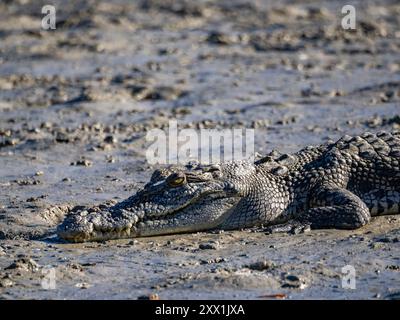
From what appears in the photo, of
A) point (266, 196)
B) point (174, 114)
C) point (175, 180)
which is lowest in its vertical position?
point (266, 196)

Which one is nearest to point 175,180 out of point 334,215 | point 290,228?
point 290,228

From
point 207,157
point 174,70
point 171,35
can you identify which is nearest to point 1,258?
point 207,157

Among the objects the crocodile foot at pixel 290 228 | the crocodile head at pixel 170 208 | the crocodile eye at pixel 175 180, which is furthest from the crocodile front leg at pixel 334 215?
the crocodile eye at pixel 175 180

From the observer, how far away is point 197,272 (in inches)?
283

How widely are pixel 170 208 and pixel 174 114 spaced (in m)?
→ 5.39

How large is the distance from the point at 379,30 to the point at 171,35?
3981 mm

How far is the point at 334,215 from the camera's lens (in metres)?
8.16

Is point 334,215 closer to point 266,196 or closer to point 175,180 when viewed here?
point 266,196

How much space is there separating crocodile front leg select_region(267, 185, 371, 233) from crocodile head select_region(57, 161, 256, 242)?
1.58 feet

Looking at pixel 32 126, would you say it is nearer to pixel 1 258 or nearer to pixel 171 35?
pixel 1 258

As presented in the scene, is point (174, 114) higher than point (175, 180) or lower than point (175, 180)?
higher

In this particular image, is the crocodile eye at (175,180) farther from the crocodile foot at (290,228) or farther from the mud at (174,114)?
the crocodile foot at (290,228)

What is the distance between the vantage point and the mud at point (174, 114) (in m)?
7.13

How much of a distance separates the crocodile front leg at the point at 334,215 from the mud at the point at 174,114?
0.33 feet
